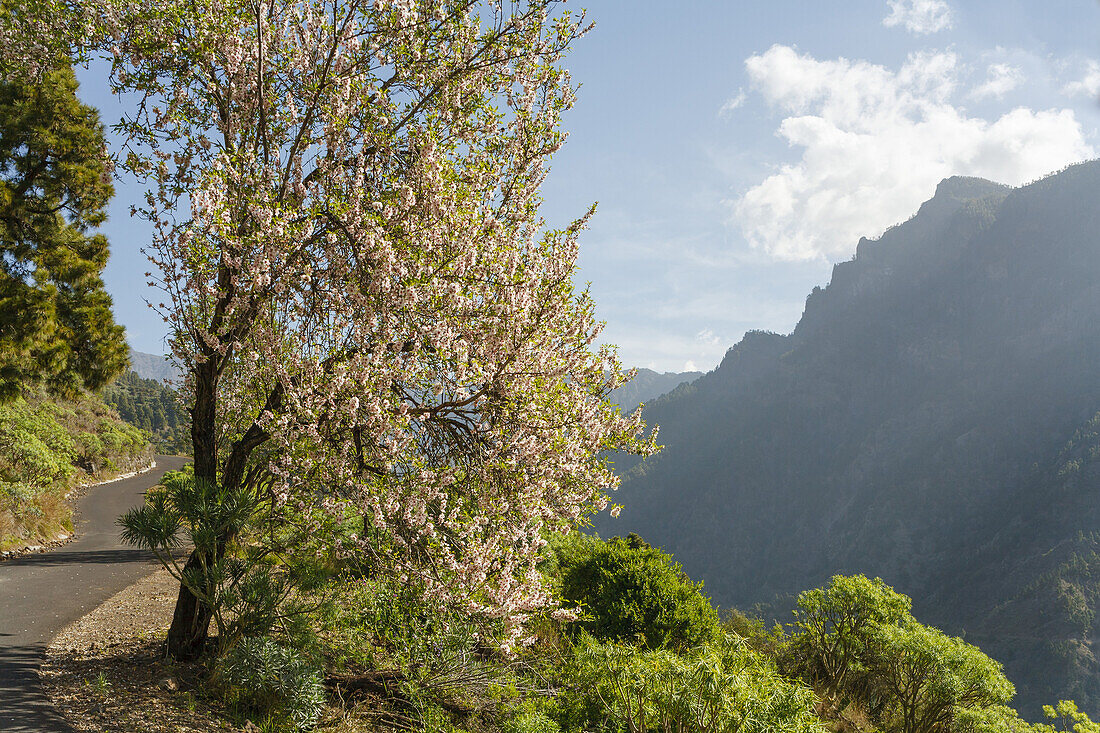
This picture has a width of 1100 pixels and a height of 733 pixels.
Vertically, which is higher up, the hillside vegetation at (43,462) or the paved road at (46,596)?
the hillside vegetation at (43,462)

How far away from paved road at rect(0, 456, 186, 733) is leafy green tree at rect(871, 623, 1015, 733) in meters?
16.9

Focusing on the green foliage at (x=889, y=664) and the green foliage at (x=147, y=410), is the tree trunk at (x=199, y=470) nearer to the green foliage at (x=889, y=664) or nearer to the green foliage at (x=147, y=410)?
the green foliage at (x=889, y=664)

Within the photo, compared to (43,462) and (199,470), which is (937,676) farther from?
(43,462)

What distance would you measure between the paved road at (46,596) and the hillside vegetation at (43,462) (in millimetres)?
867

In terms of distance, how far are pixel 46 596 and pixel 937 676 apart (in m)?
19.1

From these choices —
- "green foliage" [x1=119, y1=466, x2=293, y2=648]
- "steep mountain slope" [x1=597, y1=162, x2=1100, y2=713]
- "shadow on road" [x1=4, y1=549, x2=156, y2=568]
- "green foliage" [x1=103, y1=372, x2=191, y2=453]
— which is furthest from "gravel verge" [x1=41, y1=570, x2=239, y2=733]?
"steep mountain slope" [x1=597, y1=162, x2=1100, y2=713]

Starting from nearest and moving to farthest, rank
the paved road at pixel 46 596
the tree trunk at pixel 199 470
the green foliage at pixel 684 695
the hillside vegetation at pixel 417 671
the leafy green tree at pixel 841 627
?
the green foliage at pixel 684 695 < the hillside vegetation at pixel 417 671 < the paved road at pixel 46 596 < the tree trunk at pixel 199 470 < the leafy green tree at pixel 841 627

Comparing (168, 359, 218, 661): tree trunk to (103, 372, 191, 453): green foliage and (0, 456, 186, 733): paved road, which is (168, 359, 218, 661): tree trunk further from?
(103, 372, 191, 453): green foliage

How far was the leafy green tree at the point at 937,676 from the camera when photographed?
1411 cm

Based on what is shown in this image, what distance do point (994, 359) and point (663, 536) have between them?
114882 mm

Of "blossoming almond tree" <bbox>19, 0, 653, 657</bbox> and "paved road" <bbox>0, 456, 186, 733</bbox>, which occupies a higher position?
"blossoming almond tree" <bbox>19, 0, 653, 657</bbox>

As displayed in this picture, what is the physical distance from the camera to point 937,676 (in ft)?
47.6

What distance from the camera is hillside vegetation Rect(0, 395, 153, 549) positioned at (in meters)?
14.6

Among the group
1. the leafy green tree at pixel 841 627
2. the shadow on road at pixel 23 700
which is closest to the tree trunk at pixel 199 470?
the shadow on road at pixel 23 700
